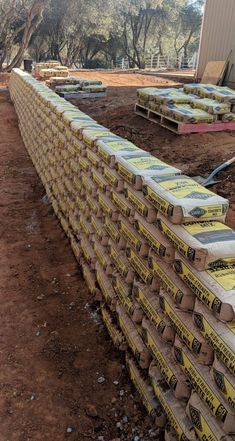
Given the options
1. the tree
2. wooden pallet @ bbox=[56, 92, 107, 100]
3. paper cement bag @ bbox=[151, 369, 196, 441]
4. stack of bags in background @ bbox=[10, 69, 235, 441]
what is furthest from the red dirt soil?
the tree

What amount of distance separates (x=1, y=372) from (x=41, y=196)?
4988 millimetres

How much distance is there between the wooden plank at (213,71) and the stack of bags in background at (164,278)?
36.3ft

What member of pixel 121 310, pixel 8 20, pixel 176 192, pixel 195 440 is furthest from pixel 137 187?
pixel 8 20

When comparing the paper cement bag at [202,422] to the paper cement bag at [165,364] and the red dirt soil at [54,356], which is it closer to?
the paper cement bag at [165,364]

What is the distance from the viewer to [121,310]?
4074 millimetres

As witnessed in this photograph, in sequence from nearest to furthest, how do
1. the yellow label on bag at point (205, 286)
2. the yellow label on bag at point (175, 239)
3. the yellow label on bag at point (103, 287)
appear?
the yellow label on bag at point (205, 286) → the yellow label on bag at point (175, 239) → the yellow label on bag at point (103, 287)

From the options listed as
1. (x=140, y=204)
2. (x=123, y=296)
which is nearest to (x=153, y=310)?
(x=123, y=296)

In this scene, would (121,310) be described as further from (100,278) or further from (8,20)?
(8,20)

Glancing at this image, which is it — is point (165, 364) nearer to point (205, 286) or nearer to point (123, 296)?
point (205, 286)

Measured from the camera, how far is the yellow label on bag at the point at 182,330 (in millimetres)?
2649

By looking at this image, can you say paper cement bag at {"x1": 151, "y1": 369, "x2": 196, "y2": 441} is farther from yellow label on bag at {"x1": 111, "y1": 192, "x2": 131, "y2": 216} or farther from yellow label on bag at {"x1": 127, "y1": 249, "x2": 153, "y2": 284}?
yellow label on bag at {"x1": 111, "y1": 192, "x2": 131, "y2": 216}

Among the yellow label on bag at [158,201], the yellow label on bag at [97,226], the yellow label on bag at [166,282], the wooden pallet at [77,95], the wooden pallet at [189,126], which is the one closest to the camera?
the yellow label on bag at [166,282]

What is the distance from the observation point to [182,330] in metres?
2.82

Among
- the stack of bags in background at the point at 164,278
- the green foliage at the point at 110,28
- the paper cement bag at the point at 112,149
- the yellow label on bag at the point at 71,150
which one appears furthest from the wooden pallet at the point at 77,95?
the green foliage at the point at 110,28
